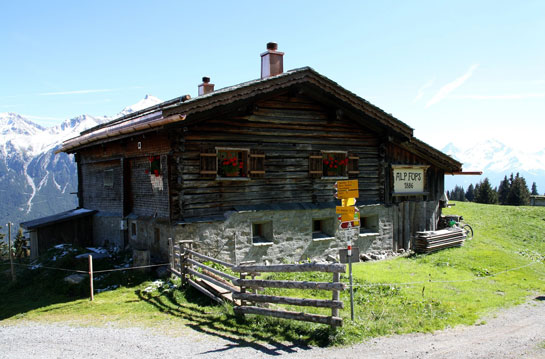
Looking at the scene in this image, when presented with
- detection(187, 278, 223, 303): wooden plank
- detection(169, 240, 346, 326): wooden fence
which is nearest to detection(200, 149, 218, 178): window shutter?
detection(169, 240, 346, 326): wooden fence

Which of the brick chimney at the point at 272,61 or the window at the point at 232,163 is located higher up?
the brick chimney at the point at 272,61

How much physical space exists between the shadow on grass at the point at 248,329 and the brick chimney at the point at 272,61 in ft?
30.7

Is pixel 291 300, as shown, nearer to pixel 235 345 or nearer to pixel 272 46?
pixel 235 345

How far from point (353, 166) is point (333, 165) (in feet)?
3.46

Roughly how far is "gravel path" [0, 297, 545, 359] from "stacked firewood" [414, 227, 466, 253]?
842 cm

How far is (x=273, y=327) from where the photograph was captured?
346 inches

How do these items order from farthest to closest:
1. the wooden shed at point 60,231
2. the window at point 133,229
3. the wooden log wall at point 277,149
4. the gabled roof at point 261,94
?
the wooden shed at point 60,231, the window at point 133,229, the wooden log wall at point 277,149, the gabled roof at point 261,94

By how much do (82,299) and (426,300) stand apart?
8.99 m

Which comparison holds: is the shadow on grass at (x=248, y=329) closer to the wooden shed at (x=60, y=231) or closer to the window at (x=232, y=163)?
the window at (x=232, y=163)

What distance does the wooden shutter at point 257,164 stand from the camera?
14.9 metres

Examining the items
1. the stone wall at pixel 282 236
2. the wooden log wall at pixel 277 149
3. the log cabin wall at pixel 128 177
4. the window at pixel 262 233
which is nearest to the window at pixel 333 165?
the wooden log wall at pixel 277 149

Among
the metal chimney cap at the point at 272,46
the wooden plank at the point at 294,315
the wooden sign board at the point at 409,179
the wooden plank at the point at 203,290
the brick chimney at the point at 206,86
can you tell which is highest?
the metal chimney cap at the point at 272,46

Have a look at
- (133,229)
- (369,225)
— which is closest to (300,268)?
(133,229)

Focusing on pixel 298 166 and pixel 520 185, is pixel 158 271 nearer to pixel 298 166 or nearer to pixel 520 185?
pixel 298 166
